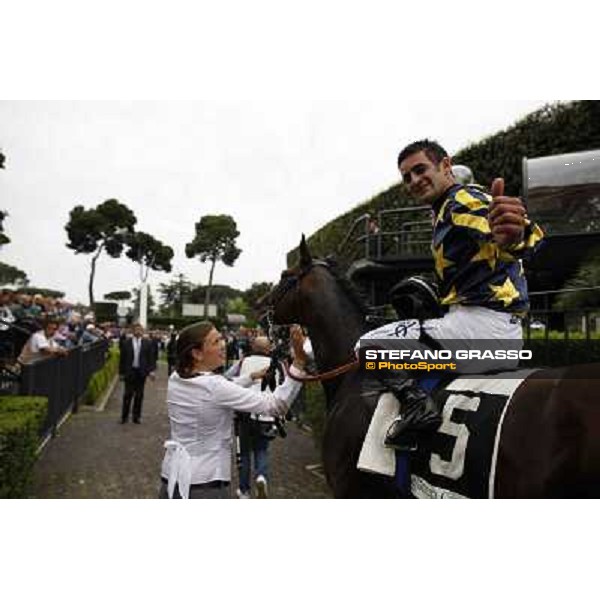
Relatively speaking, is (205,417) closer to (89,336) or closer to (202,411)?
(202,411)

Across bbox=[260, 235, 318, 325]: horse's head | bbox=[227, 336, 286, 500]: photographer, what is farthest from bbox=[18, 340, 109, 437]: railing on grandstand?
bbox=[260, 235, 318, 325]: horse's head

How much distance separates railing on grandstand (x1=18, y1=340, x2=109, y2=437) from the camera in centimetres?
493

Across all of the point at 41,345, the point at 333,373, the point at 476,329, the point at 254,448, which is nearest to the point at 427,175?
the point at 476,329

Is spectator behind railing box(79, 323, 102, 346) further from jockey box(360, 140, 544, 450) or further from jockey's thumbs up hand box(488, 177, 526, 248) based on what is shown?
jockey's thumbs up hand box(488, 177, 526, 248)

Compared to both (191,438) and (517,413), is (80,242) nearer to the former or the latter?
(191,438)

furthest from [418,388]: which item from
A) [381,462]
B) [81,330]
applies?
[81,330]

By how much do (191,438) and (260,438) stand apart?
7.08 ft

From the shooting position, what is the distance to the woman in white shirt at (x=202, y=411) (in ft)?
7.57

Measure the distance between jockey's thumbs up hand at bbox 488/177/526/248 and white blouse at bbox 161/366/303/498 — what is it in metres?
1.25

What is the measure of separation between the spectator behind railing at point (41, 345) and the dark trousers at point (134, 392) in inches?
38.1

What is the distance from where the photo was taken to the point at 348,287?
9.55 feet

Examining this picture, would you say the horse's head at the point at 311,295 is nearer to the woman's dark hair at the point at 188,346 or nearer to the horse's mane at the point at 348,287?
the horse's mane at the point at 348,287

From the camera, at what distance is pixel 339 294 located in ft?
9.53

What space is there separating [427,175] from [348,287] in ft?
2.85
